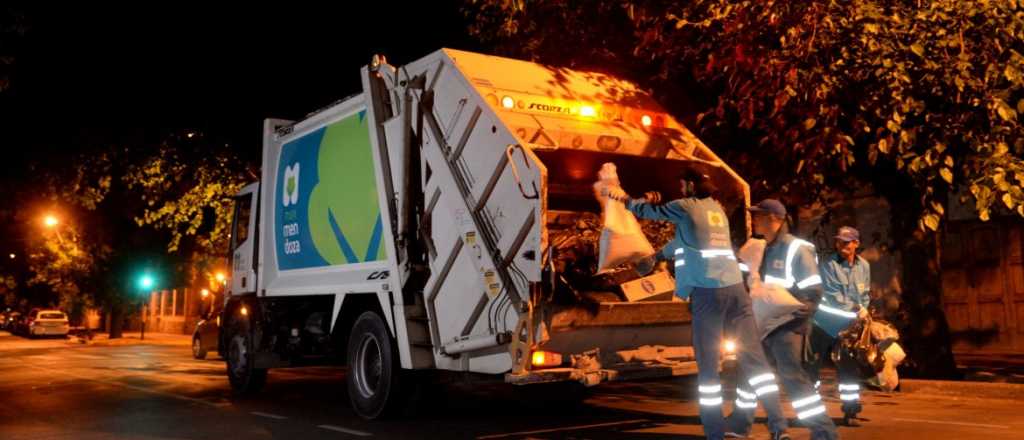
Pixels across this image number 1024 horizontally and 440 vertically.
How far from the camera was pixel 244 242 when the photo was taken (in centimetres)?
1107

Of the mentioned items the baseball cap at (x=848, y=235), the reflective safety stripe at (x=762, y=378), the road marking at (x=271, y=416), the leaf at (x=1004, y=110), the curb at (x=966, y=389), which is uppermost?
the leaf at (x=1004, y=110)

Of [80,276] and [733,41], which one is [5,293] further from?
[733,41]

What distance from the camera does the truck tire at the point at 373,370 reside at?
7879mm

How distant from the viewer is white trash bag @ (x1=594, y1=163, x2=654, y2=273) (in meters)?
6.52

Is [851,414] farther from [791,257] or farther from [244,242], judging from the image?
[244,242]

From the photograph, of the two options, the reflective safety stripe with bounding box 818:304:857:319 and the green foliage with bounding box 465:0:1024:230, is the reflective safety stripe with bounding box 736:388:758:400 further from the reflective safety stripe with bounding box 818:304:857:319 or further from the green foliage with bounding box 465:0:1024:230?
the green foliage with bounding box 465:0:1024:230

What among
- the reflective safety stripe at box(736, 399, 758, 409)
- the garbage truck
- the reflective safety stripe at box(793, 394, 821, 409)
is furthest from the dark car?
the reflective safety stripe at box(793, 394, 821, 409)

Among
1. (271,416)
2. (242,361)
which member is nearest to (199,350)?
(242,361)

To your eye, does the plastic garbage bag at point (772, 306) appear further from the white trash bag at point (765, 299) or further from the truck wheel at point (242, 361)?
the truck wheel at point (242, 361)

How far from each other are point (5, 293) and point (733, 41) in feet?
221

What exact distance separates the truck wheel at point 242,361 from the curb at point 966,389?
7085 millimetres

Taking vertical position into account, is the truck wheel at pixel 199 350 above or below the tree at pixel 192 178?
below

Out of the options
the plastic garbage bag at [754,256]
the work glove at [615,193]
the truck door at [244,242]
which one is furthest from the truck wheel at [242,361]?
A: the plastic garbage bag at [754,256]

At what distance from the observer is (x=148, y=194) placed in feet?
57.7
